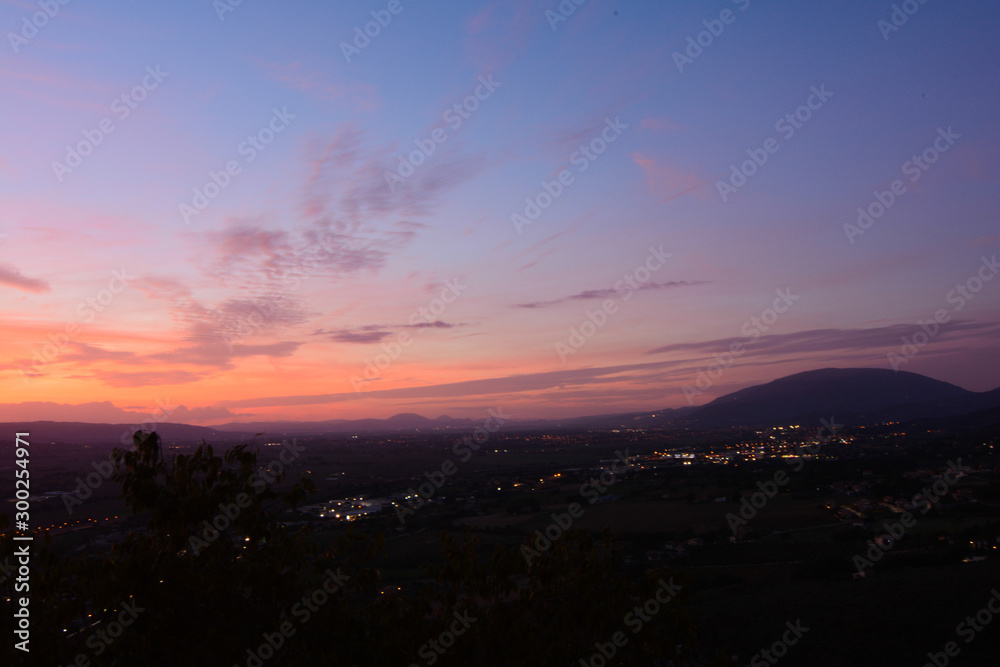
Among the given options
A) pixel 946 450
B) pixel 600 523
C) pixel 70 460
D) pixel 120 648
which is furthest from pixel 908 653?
pixel 70 460

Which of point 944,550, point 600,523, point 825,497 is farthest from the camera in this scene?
point 825,497

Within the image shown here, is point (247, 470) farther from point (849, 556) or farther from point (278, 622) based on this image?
point (849, 556)

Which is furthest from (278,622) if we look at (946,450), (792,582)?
(946,450)

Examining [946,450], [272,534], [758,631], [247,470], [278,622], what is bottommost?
[946,450]

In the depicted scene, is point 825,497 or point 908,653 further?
point 825,497

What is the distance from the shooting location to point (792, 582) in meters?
27.7

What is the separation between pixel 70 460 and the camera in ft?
330

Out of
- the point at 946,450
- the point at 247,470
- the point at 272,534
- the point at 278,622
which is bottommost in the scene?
Result: the point at 946,450

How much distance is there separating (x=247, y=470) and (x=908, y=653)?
2063cm

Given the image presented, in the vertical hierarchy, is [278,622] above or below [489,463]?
above

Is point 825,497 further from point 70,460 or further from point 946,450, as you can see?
point 70,460

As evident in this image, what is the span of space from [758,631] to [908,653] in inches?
170

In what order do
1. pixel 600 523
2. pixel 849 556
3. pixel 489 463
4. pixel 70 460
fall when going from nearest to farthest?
1. pixel 849 556
2. pixel 600 523
3. pixel 70 460
4. pixel 489 463

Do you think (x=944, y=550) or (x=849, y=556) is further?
(x=849, y=556)
